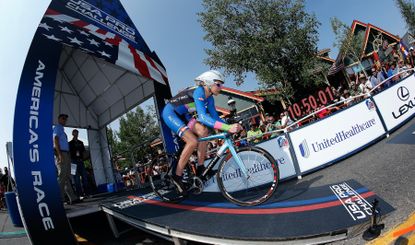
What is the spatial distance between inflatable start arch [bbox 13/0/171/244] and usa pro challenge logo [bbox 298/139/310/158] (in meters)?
3.85

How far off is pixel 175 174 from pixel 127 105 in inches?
217

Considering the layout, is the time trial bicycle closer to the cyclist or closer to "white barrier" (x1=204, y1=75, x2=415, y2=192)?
the cyclist

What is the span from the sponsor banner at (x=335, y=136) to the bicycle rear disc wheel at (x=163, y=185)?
3.10 meters

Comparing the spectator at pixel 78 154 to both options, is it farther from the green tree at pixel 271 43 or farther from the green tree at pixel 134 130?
the green tree at pixel 134 130

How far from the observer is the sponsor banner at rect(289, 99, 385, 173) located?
6.76 meters

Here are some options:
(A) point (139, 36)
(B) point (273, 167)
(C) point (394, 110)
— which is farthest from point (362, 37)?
(B) point (273, 167)

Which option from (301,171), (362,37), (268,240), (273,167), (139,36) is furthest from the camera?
(362,37)

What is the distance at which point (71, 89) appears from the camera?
10.3m

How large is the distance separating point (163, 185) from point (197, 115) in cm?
168

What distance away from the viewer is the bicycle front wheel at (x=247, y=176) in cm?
424

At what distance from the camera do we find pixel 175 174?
4949 mm

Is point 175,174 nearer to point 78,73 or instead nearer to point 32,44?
point 32,44

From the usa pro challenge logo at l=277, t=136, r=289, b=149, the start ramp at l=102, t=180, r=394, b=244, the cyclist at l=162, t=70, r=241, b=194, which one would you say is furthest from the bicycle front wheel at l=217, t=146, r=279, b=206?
the usa pro challenge logo at l=277, t=136, r=289, b=149

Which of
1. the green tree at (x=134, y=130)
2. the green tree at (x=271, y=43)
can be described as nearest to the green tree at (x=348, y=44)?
the green tree at (x=271, y=43)
